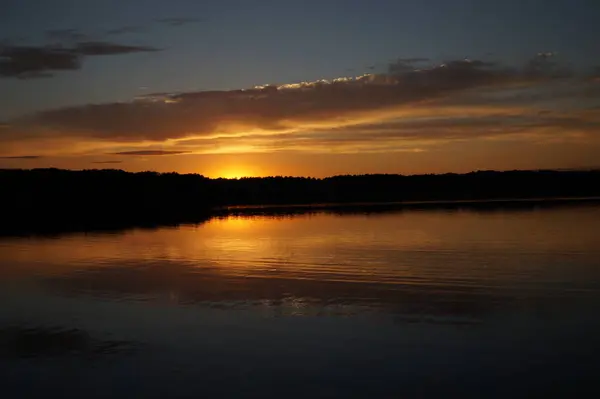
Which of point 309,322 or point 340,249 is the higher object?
point 340,249

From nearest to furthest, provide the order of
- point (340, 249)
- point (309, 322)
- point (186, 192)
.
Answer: point (309, 322) → point (340, 249) → point (186, 192)

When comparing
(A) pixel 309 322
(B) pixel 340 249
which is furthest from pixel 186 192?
(A) pixel 309 322

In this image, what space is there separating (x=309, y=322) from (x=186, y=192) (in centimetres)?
6464

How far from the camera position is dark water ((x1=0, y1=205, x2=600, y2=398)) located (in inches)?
342

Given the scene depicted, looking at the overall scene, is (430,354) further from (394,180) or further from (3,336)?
(394,180)

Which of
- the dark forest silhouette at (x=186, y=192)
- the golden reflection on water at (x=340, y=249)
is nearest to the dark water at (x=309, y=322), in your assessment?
the golden reflection on water at (x=340, y=249)

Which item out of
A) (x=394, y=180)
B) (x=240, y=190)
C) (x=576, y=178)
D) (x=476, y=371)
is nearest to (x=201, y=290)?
(x=476, y=371)

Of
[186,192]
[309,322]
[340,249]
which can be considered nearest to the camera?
[309,322]

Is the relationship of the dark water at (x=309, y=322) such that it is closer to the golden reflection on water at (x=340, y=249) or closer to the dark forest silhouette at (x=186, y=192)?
the golden reflection on water at (x=340, y=249)

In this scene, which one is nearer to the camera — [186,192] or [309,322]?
[309,322]

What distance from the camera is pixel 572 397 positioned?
7840mm

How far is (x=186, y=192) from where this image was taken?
75.1 meters

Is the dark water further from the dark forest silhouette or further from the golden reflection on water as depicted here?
the dark forest silhouette

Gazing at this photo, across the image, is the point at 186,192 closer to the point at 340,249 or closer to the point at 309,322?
the point at 340,249
